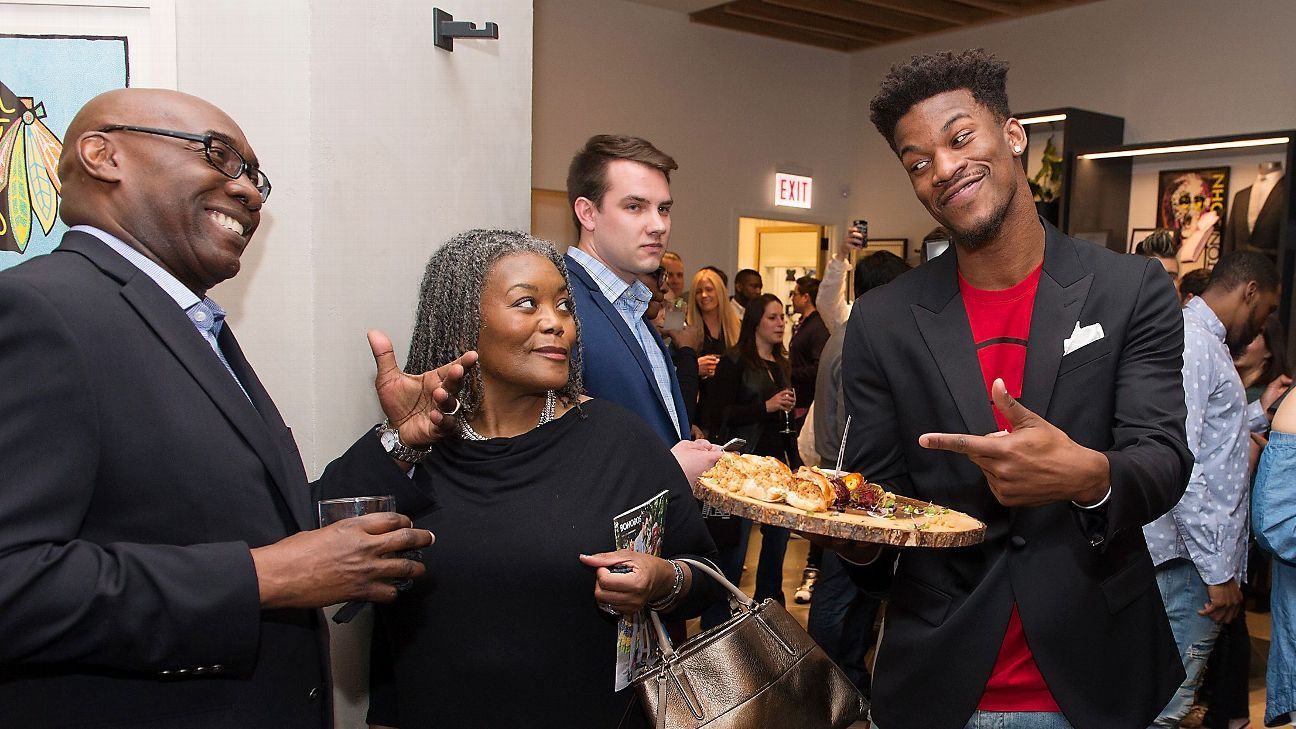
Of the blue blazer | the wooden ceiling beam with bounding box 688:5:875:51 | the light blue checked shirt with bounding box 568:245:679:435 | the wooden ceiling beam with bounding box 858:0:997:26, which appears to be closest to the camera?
the blue blazer

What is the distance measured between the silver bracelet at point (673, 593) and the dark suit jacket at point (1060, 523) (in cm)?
39

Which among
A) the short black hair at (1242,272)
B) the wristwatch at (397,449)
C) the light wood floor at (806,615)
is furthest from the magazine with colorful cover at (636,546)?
the short black hair at (1242,272)

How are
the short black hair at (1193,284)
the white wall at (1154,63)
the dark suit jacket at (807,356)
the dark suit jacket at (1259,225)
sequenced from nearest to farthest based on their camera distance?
the short black hair at (1193,284) → the dark suit jacket at (807,356) → the dark suit jacket at (1259,225) → the white wall at (1154,63)

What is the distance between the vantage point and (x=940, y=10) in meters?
9.15

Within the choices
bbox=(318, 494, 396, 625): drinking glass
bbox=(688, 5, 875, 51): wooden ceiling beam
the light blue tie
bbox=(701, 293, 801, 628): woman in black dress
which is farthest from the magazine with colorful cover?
bbox=(688, 5, 875, 51): wooden ceiling beam

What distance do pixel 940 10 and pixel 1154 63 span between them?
76.4 inches

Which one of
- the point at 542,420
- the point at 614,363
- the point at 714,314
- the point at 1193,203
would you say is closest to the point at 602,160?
the point at 614,363

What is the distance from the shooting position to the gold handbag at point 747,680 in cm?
163

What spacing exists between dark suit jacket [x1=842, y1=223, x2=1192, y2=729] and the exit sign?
8.85 metres

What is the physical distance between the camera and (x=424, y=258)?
2.42 metres

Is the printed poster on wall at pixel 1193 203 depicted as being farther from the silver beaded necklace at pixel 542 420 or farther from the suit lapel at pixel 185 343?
the suit lapel at pixel 185 343

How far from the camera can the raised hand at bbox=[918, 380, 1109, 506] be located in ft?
4.41

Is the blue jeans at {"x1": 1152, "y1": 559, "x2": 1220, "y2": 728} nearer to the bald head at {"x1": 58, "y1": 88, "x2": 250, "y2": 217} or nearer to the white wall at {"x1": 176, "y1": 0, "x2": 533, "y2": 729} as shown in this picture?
the white wall at {"x1": 176, "y1": 0, "x2": 533, "y2": 729}

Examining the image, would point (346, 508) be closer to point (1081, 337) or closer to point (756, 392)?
point (1081, 337)
